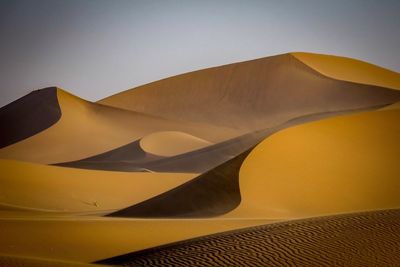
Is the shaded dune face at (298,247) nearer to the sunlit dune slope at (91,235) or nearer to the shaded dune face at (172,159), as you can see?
the sunlit dune slope at (91,235)

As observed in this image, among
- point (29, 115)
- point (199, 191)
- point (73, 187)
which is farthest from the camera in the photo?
point (29, 115)

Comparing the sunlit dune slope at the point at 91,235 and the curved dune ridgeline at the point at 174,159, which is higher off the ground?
the sunlit dune slope at the point at 91,235

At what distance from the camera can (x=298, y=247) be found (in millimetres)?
7191

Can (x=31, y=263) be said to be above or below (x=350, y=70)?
below

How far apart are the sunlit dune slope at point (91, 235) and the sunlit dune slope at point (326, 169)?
270cm

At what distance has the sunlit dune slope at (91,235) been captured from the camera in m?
8.95

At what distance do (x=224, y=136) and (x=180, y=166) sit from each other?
14.5 meters

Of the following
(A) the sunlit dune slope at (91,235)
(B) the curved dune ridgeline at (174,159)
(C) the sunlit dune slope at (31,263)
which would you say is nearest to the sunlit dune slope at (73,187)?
(B) the curved dune ridgeline at (174,159)

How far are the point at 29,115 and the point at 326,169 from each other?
3269cm

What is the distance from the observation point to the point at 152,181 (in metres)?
24.6

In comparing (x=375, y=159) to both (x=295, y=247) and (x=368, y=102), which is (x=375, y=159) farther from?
(x=368, y=102)

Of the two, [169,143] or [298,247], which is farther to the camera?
[169,143]

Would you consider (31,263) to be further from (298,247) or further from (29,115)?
(29,115)

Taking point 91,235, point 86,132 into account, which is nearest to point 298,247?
point 91,235
